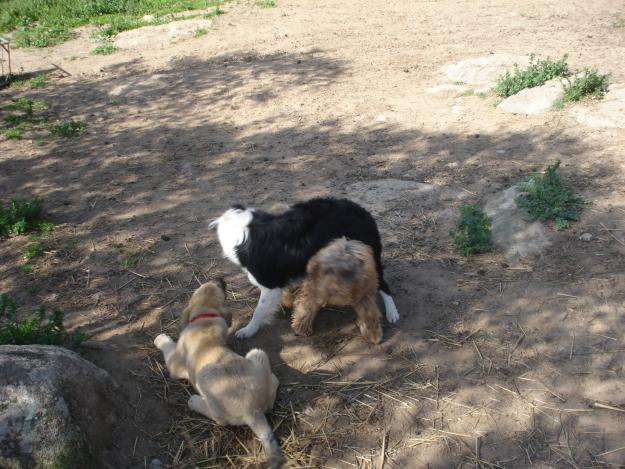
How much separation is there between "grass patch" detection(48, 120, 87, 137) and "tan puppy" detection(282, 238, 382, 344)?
243 inches

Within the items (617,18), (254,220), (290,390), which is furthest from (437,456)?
(617,18)

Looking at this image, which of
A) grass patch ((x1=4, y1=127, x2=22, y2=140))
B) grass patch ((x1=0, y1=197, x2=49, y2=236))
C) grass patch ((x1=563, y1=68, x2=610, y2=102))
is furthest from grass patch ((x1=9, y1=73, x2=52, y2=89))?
grass patch ((x1=563, y1=68, x2=610, y2=102))

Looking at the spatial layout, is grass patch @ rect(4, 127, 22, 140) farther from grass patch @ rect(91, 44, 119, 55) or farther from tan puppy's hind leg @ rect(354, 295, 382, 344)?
tan puppy's hind leg @ rect(354, 295, 382, 344)

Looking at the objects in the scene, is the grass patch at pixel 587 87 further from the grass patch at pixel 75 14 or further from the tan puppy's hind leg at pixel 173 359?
the grass patch at pixel 75 14

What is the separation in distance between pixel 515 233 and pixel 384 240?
4.55ft

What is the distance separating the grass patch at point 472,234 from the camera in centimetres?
536

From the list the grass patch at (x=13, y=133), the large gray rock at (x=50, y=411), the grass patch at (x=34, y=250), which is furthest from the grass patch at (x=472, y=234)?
the grass patch at (x=13, y=133)

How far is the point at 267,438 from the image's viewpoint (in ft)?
11.5

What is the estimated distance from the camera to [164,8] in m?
15.4

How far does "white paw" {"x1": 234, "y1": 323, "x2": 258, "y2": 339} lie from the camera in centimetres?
459

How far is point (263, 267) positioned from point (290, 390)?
102cm

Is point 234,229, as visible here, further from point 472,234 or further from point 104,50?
point 104,50

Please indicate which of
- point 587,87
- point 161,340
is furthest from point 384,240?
point 587,87

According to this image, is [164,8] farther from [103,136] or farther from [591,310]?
[591,310]
